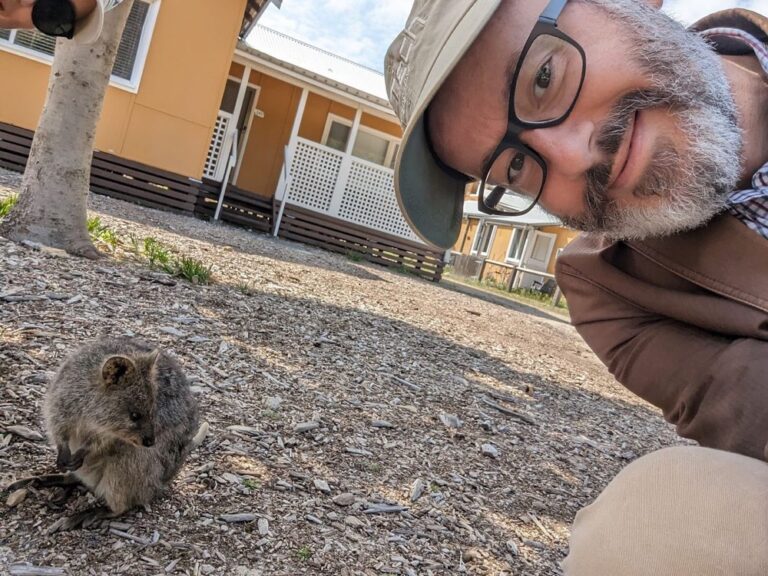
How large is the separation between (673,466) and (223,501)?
1.89m

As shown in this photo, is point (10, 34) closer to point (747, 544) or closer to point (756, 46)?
point (756, 46)

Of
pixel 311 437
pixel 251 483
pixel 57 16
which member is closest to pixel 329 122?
pixel 311 437

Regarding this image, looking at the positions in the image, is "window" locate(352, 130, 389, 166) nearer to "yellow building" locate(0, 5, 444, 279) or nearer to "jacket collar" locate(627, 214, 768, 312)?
"yellow building" locate(0, 5, 444, 279)

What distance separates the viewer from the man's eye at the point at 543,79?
2.12 metres

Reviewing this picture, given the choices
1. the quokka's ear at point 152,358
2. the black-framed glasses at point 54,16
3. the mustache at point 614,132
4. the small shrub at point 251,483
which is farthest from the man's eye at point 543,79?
the small shrub at point 251,483

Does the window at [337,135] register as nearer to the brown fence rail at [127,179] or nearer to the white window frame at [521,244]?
the brown fence rail at [127,179]

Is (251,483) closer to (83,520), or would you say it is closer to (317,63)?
(83,520)

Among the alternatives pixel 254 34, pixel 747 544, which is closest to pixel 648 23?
pixel 747 544

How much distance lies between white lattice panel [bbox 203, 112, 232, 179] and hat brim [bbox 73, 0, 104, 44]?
12484 millimetres

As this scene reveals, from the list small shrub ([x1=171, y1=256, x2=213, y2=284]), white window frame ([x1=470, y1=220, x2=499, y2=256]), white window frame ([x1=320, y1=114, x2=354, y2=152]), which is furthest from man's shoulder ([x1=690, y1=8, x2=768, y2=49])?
white window frame ([x1=470, y1=220, x2=499, y2=256])

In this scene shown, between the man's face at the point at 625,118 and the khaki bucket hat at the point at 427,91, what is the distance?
0.13 meters

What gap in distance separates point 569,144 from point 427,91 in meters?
0.51

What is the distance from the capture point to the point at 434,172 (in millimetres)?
2502

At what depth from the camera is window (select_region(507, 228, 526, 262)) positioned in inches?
1361
